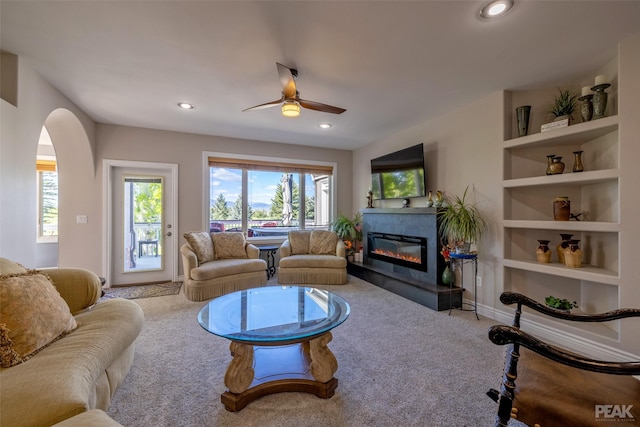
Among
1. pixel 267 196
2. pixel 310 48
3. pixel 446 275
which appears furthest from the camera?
pixel 267 196

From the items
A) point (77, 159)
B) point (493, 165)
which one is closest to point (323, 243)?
point (493, 165)

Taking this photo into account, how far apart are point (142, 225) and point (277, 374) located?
384 cm

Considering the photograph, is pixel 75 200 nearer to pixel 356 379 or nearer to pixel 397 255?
pixel 356 379

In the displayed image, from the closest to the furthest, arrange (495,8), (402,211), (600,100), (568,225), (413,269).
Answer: (495,8) < (600,100) < (568,225) < (413,269) < (402,211)

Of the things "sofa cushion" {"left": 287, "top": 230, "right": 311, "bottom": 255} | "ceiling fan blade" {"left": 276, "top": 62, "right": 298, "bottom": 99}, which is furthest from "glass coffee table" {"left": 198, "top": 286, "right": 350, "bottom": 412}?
"sofa cushion" {"left": 287, "top": 230, "right": 311, "bottom": 255}

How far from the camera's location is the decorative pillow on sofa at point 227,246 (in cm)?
433

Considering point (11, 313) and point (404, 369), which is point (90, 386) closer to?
point (11, 313)

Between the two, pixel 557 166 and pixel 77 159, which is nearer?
pixel 557 166

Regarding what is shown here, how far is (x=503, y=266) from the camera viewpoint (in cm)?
301

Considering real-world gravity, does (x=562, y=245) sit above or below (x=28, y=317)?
above

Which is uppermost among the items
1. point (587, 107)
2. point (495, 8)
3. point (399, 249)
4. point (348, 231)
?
point (495, 8)

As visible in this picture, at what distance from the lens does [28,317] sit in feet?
4.74

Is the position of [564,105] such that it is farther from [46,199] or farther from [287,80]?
[46,199]

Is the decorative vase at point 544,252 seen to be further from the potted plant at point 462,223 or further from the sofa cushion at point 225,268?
the sofa cushion at point 225,268
